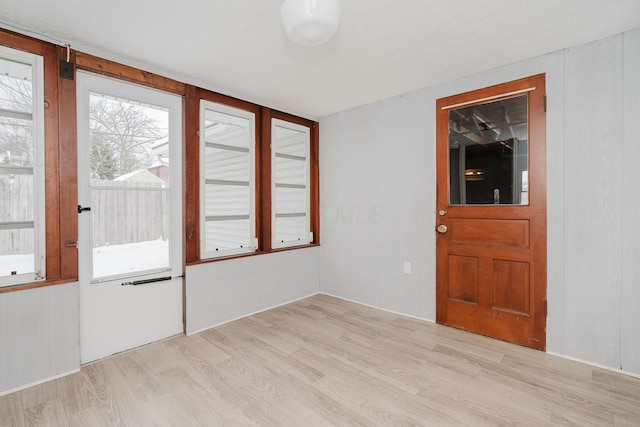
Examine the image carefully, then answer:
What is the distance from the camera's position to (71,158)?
2322 mm

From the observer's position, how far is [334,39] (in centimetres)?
229

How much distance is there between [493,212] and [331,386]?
210cm

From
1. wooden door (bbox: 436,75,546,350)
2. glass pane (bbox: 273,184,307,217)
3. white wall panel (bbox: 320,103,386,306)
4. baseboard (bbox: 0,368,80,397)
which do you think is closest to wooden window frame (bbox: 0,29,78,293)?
baseboard (bbox: 0,368,80,397)

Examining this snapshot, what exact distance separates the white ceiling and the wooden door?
0.40 m

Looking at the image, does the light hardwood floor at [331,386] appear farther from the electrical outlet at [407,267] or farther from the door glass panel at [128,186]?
the door glass panel at [128,186]

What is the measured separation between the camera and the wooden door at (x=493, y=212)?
262 cm

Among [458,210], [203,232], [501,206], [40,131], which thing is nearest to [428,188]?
[458,210]

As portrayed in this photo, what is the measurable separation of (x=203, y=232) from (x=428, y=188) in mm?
2422

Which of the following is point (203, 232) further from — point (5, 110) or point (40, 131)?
point (5, 110)

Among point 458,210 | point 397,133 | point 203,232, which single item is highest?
point 397,133

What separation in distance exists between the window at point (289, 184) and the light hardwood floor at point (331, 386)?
1422mm

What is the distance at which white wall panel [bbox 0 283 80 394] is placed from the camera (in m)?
2.07

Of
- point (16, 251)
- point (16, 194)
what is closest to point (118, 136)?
point (16, 194)

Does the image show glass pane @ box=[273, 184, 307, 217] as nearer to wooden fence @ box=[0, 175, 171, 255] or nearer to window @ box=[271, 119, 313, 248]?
window @ box=[271, 119, 313, 248]
